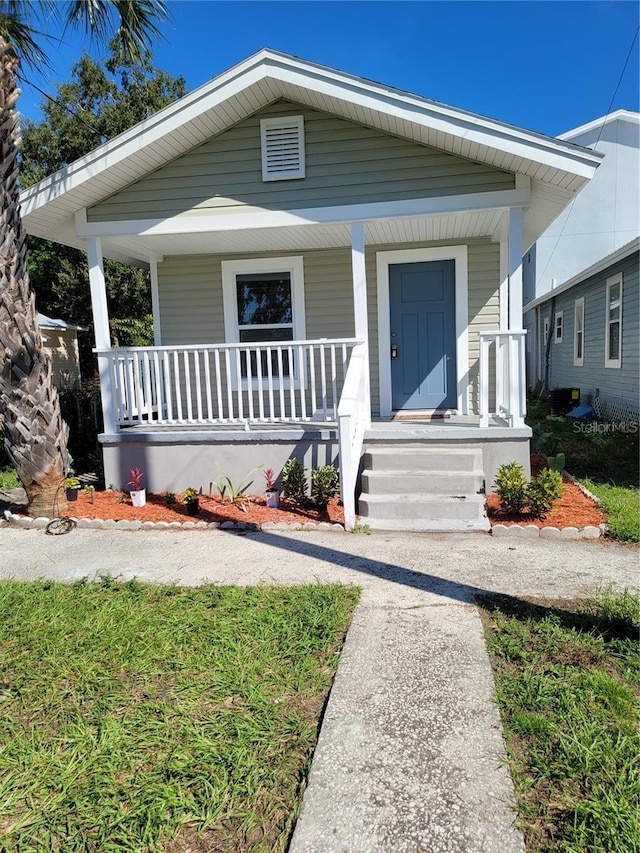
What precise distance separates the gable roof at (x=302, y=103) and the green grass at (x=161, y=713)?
470 cm

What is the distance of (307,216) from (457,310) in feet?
8.54

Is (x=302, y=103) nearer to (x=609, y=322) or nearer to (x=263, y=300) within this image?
(x=263, y=300)

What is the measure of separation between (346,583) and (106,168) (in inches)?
211

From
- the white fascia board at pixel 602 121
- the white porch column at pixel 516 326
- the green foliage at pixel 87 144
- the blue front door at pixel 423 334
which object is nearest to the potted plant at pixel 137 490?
the blue front door at pixel 423 334

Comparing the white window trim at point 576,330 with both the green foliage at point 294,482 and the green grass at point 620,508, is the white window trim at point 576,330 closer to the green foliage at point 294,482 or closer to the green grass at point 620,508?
the green grass at point 620,508

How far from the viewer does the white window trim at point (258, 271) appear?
26.5 feet

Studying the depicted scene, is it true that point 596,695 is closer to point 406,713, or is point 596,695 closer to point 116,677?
point 406,713

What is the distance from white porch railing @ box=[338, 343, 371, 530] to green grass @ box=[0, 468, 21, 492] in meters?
4.86

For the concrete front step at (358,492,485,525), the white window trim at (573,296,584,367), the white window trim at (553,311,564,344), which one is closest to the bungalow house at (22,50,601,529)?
the concrete front step at (358,492,485,525)

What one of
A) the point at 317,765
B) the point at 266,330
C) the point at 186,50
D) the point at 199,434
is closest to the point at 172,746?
the point at 317,765

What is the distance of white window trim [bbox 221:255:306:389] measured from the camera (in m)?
8.07

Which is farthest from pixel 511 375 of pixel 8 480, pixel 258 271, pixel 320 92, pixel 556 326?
pixel 556 326

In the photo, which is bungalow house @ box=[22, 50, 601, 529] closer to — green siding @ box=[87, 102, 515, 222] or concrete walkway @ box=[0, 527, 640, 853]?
green siding @ box=[87, 102, 515, 222]

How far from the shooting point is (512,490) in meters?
5.27
